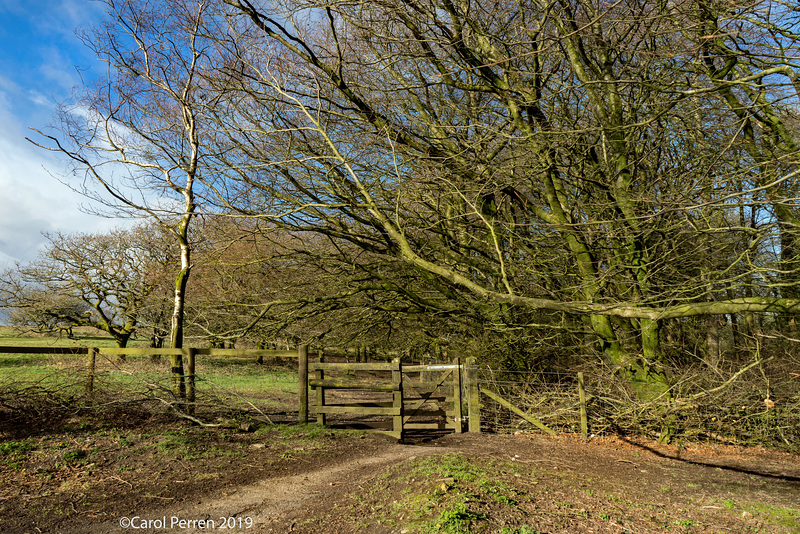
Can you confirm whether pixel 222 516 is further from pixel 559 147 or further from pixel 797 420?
pixel 797 420

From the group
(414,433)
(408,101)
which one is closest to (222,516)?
(414,433)

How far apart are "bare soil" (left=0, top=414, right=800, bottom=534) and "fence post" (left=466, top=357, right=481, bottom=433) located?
114 centimetres

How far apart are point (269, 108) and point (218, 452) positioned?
6331 millimetres

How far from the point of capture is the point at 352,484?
5426mm

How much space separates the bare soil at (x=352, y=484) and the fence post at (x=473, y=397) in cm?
114

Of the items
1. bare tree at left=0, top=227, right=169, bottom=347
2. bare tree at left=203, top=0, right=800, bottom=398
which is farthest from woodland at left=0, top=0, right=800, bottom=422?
bare tree at left=0, top=227, right=169, bottom=347

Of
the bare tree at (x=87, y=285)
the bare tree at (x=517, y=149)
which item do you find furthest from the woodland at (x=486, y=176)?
the bare tree at (x=87, y=285)

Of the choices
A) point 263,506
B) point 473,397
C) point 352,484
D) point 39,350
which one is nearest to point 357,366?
point 473,397

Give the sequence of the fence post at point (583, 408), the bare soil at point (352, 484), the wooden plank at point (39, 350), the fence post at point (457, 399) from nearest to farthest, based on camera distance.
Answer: the bare soil at point (352, 484) < the wooden plank at point (39, 350) < the fence post at point (583, 408) < the fence post at point (457, 399)

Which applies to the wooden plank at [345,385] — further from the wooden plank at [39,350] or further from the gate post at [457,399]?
the wooden plank at [39,350]

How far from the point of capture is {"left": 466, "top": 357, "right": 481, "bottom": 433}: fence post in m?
9.13

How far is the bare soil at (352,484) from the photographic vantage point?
4215 mm

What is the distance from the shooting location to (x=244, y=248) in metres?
14.9

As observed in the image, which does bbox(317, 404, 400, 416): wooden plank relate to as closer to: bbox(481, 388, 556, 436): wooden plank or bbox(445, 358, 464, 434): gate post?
bbox(445, 358, 464, 434): gate post
